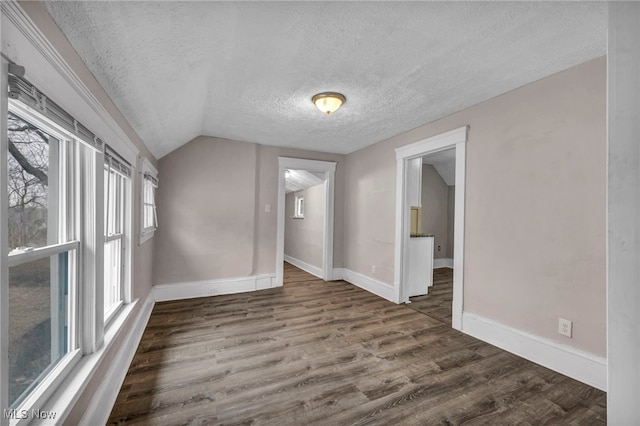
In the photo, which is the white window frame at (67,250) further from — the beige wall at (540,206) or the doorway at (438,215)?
the doorway at (438,215)

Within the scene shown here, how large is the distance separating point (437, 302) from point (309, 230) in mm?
2955

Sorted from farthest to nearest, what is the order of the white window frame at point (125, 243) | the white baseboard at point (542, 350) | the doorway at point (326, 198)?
the doorway at point (326, 198) → the white window frame at point (125, 243) → the white baseboard at point (542, 350)

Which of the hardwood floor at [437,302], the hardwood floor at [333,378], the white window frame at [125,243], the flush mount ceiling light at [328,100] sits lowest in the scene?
the hardwood floor at [437,302]

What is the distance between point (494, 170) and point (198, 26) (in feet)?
8.57

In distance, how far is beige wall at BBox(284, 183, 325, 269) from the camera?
528cm

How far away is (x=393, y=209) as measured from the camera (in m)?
3.73

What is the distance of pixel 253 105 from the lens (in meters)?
2.65

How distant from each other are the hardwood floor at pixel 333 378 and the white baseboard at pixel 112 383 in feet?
0.17

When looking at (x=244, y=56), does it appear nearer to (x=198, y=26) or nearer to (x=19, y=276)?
(x=198, y=26)

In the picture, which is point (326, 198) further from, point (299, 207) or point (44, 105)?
point (44, 105)

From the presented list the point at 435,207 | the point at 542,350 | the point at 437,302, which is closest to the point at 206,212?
the point at 437,302

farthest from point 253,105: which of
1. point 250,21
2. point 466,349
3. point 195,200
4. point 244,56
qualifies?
point 466,349

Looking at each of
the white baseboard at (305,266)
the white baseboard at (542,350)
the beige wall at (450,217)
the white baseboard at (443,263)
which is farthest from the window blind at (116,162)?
the beige wall at (450,217)

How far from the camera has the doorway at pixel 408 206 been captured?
274 centimetres
